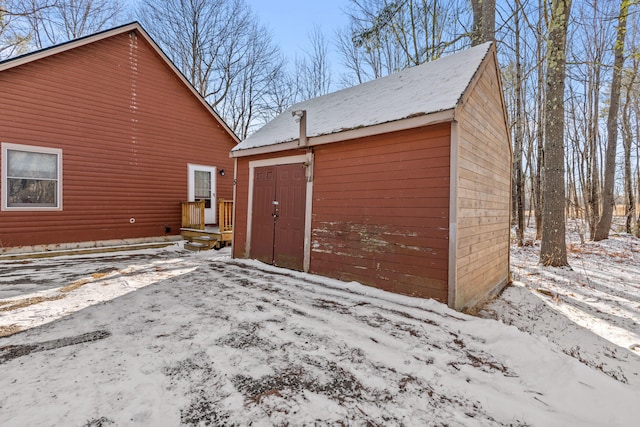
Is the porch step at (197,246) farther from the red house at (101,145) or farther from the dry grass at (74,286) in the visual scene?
the dry grass at (74,286)

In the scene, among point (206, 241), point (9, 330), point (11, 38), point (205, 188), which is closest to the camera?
point (9, 330)

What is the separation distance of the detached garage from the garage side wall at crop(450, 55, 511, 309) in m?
0.02

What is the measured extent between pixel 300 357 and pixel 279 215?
3.87 meters

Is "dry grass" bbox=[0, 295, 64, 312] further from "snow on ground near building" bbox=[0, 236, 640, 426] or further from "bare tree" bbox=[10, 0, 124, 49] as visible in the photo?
"bare tree" bbox=[10, 0, 124, 49]

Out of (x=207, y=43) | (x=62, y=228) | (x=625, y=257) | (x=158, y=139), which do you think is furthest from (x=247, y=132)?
(x=625, y=257)

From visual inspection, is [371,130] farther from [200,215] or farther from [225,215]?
[200,215]

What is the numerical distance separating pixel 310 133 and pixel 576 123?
20.2 m

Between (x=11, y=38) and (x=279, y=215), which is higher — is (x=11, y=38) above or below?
above

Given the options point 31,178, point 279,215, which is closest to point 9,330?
point 279,215

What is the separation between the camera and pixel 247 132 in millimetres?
21125

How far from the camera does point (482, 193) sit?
4.79 metres

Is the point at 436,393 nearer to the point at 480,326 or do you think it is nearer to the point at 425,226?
the point at 480,326

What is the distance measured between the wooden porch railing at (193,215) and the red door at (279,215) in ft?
9.72

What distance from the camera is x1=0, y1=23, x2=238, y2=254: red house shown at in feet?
22.9
